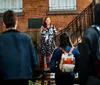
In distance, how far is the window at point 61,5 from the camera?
692 inches

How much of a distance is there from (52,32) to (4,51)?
7.28 metres

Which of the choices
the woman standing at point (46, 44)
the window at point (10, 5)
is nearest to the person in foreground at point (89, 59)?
the woman standing at point (46, 44)

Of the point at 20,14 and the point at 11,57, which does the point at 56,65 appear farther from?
the point at 20,14

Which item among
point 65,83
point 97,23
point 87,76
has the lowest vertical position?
point 65,83

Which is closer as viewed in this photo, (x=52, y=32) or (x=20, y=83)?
(x=20, y=83)

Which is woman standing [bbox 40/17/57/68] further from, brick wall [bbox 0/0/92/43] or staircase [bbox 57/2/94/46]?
brick wall [bbox 0/0/92/43]

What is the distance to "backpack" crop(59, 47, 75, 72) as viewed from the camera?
7.55m

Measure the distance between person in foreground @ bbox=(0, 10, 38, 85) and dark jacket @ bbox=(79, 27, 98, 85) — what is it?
1072 millimetres

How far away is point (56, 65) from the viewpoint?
7707 mm

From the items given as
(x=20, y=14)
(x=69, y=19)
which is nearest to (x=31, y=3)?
(x=20, y=14)

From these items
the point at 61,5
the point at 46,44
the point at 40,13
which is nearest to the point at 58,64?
the point at 46,44

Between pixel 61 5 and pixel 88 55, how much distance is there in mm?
12336

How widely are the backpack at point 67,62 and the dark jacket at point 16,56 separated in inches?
48.3

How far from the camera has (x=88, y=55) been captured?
5508 mm
